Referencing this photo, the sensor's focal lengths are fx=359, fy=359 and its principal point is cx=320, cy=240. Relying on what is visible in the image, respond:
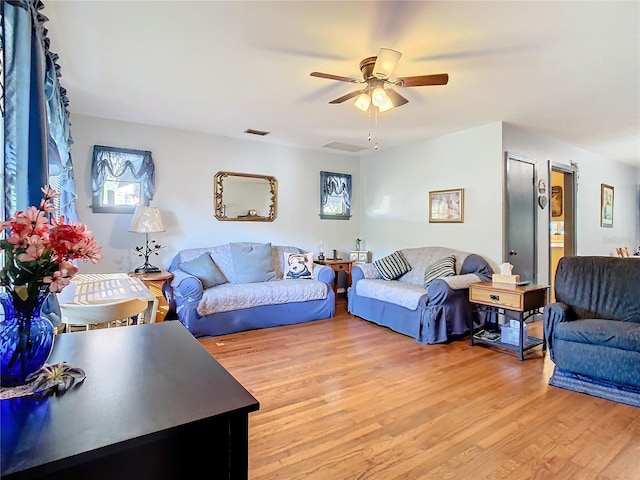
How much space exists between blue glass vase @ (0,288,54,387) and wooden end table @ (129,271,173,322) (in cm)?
306

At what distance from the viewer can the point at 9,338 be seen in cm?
95

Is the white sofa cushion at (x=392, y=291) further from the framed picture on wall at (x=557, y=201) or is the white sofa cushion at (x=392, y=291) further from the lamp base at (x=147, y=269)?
the framed picture on wall at (x=557, y=201)

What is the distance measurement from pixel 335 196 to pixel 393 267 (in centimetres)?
182

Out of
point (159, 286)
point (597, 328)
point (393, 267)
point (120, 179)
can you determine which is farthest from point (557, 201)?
point (120, 179)

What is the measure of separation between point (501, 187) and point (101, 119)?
4712 mm

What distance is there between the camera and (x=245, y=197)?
5184 millimetres

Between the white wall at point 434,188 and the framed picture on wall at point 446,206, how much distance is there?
0.06 meters

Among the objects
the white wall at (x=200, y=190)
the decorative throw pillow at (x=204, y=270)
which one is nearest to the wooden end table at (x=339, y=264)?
the white wall at (x=200, y=190)

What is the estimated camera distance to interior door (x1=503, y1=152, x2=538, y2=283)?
4.26m

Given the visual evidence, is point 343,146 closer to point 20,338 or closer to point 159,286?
point 159,286

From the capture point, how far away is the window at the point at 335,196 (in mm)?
5906

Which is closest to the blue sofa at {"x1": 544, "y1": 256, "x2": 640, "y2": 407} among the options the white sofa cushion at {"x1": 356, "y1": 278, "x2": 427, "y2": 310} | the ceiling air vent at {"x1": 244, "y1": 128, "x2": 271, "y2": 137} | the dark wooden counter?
the white sofa cushion at {"x1": 356, "y1": 278, "x2": 427, "y2": 310}

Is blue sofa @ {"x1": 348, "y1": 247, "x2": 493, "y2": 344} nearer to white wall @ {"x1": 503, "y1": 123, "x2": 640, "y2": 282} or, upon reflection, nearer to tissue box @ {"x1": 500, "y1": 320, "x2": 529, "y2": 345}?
tissue box @ {"x1": 500, "y1": 320, "x2": 529, "y2": 345}

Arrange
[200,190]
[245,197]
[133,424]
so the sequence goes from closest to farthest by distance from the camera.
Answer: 1. [133,424]
2. [200,190]
3. [245,197]
